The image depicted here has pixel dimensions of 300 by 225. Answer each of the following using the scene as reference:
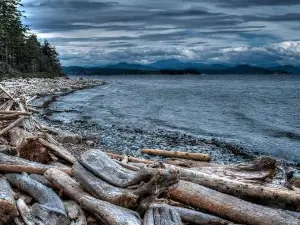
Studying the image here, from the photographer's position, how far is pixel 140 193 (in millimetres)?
6852

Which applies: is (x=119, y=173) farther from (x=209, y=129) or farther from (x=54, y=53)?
(x=54, y=53)

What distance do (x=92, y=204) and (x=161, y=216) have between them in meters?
1.12

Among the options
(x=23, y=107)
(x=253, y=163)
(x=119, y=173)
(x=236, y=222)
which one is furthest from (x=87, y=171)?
(x=23, y=107)

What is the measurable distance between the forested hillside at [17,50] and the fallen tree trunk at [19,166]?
62832mm

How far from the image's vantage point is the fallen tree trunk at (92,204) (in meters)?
6.44

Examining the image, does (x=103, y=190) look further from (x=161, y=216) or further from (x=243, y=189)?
(x=243, y=189)

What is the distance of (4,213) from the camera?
6457mm

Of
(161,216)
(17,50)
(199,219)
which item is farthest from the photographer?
(17,50)

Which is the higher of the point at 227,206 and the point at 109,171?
the point at 109,171

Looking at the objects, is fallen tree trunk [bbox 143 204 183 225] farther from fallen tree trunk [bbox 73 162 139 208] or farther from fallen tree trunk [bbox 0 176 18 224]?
fallen tree trunk [bbox 0 176 18 224]

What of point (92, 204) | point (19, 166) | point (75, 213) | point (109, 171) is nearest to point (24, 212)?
point (75, 213)

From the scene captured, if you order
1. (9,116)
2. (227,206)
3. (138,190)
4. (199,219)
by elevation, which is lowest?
(199,219)

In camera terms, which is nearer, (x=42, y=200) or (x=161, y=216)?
(x=161, y=216)

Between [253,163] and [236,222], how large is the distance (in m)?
2.09
